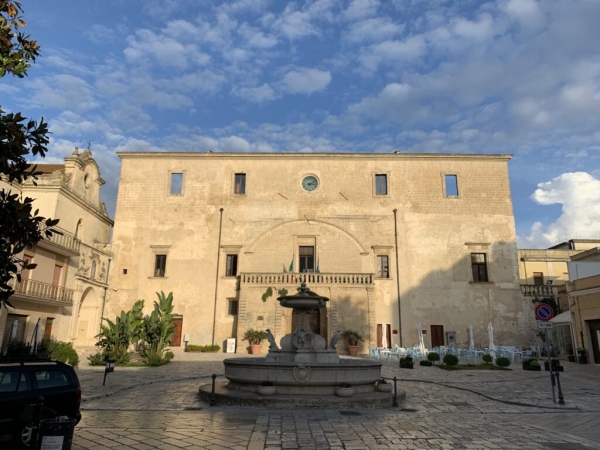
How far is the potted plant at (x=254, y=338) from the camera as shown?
24.8 metres

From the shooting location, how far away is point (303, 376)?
33.2 feet

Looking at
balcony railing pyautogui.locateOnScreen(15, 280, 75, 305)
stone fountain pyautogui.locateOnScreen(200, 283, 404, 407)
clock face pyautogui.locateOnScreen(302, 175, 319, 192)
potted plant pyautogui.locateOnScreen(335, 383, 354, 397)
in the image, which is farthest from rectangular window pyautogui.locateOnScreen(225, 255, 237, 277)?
potted plant pyautogui.locateOnScreen(335, 383, 354, 397)

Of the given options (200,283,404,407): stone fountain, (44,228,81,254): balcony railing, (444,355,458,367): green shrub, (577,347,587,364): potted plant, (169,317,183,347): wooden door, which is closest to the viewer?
(200,283,404,407): stone fountain

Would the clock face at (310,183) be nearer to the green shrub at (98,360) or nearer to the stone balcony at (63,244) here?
the stone balcony at (63,244)

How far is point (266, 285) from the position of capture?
86.0ft

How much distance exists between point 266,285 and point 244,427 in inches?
732

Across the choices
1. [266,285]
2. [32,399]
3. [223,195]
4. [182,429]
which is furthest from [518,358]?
[32,399]

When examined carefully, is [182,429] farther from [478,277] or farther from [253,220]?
[478,277]

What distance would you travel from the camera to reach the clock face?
98.7 feet

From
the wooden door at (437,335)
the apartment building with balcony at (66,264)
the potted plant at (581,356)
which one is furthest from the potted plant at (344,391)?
the wooden door at (437,335)

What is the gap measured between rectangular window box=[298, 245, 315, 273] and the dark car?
22.0 metres

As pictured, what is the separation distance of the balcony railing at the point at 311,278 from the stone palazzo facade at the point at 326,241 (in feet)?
0.24

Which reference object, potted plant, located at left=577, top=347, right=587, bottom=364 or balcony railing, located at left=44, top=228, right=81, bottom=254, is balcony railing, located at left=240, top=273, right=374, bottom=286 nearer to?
balcony railing, located at left=44, top=228, right=81, bottom=254

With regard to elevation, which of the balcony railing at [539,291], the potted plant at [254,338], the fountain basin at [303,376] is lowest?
the fountain basin at [303,376]
